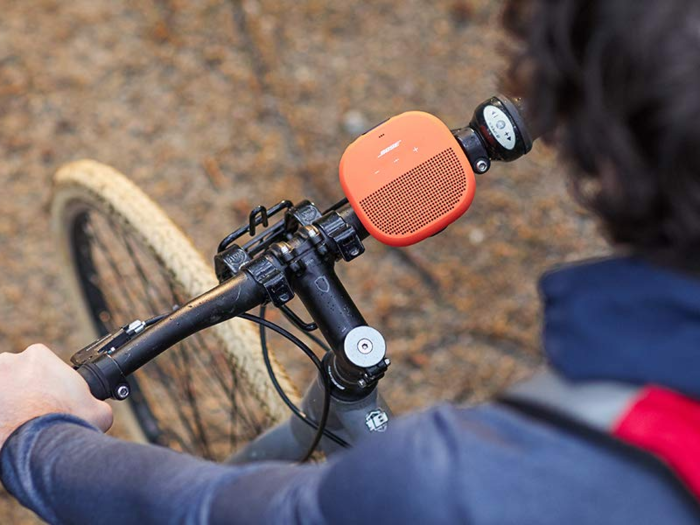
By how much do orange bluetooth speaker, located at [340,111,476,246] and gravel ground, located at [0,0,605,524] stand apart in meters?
0.99

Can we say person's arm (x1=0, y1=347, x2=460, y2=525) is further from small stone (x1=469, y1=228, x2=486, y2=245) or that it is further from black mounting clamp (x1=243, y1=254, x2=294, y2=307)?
small stone (x1=469, y1=228, x2=486, y2=245)

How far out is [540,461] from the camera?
504mm

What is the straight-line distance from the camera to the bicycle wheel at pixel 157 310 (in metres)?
1.15

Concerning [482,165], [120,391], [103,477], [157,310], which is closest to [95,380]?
[120,391]

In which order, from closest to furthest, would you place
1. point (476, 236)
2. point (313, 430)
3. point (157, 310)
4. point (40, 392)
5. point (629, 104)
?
1. point (629, 104)
2. point (40, 392)
3. point (313, 430)
4. point (157, 310)
5. point (476, 236)

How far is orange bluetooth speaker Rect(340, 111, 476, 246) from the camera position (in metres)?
0.85

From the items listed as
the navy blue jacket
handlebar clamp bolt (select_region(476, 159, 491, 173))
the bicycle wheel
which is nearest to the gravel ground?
the bicycle wheel

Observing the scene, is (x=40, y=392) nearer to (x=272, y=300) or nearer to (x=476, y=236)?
(x=272, y=300)

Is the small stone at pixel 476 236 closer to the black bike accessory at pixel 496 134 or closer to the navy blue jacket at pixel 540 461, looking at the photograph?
the black bike accessory at pixel 496 134

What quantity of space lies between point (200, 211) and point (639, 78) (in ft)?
5.08

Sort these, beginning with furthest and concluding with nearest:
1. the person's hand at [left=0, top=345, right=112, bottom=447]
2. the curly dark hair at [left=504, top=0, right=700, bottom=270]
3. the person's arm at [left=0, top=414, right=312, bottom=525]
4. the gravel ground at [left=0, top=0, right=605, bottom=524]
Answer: the gravel ground at [left=0, top=0, right=605, bottom=524]
the person's hand at [left=0, top=345, right=112, bottom=447]
the person's arm at [left=0, top=414, right=312, bottom=525]
the curly dark hair at [left=504, top=0, right=700, bottom=270]

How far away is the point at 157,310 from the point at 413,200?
1.01m

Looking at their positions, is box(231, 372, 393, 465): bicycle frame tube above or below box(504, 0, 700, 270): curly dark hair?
below

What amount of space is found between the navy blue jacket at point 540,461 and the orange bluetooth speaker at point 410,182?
297 mm
